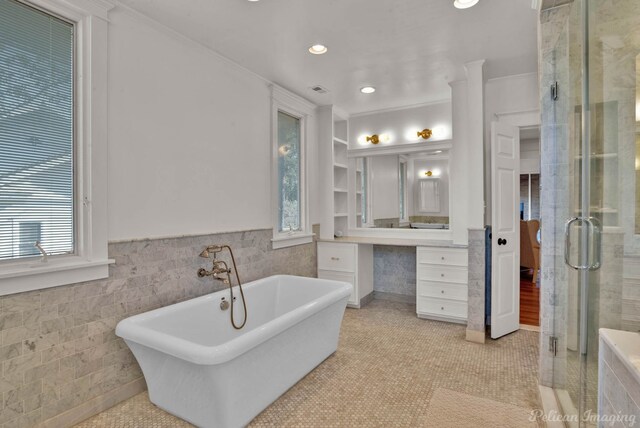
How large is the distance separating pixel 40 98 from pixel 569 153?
2944mm

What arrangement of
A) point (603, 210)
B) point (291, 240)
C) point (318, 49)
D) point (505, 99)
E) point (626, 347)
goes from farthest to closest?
point (291, 240)
point (505, 99)
point (318, 49)
point (603, 210)
point (626, 347)

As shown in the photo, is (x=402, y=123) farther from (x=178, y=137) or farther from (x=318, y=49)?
(x=178, y=137)

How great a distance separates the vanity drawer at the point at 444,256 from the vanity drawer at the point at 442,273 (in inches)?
2.0

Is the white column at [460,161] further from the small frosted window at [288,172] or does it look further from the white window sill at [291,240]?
the small frosted window at [288,172]

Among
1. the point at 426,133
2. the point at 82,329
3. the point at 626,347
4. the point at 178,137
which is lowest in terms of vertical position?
the point at 82,329

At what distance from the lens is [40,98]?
73.5 inches

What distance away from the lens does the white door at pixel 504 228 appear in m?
3.08

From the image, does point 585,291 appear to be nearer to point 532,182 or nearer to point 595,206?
point 595,206

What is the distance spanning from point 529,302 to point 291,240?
3.08 m

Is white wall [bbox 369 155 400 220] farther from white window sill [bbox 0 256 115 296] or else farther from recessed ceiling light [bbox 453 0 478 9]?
white window sill [bbox 0 256 115 296]

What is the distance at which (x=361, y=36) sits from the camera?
2.61 metres

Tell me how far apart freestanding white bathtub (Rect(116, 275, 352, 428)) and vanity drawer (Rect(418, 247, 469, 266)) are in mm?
1249

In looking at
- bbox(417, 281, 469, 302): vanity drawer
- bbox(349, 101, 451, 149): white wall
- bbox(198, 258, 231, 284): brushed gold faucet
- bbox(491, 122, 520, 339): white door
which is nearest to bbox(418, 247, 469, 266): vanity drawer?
bbox(417, 281, 469, 302): vanity drawer

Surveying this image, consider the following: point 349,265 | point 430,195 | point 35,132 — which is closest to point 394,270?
point 349,265
